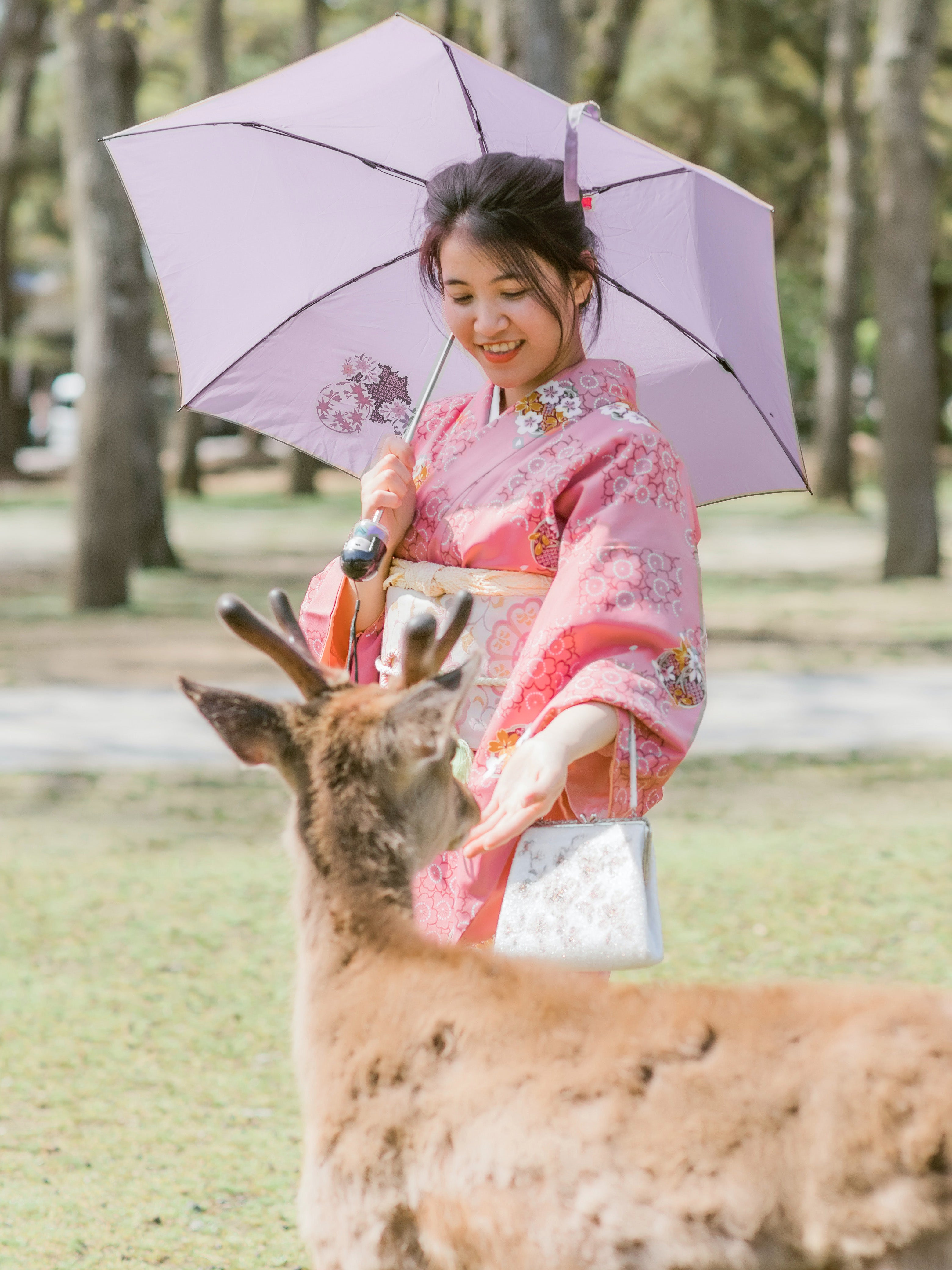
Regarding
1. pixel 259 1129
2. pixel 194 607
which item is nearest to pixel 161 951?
pixel 259 1129

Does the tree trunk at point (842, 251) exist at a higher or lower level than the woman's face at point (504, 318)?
higher

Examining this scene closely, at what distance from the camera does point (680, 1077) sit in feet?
6.21

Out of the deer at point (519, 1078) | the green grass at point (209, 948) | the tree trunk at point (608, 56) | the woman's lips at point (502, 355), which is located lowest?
the green grass at point (209, 948)

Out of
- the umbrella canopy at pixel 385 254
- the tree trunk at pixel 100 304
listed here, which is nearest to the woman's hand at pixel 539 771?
the umbrella canopy at pixel 385 254

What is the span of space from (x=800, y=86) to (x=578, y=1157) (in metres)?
33.3

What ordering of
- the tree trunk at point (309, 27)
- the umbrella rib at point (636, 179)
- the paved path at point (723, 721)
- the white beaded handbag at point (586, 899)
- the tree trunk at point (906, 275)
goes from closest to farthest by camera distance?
the white beaded handbag at point (586, 899) → the umbrella rib at point (636, 179) → the paved path at point (723, 721) → the tree trunk at point (906, 275) → the tree trunk at point (309, 27)

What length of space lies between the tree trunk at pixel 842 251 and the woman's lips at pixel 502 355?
68.9 feet

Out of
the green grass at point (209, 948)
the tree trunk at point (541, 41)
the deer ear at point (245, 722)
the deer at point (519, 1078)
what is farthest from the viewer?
the tree trunk at point (541, 41)

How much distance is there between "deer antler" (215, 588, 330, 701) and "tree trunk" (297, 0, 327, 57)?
23.3 metres

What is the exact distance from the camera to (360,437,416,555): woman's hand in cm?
288

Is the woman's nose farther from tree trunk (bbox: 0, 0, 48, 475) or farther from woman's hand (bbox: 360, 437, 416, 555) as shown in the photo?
tree trunk (bbox: 0, 0, 48, 475)

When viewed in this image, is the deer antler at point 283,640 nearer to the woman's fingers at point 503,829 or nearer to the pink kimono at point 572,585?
the woman's fingers at point 503,829

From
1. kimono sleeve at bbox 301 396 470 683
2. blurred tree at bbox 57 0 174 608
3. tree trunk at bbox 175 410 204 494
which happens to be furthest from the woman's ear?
tree trunk at bbox 175 410 204 494

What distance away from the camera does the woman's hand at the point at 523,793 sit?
7.97 feet
